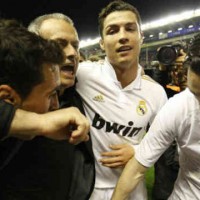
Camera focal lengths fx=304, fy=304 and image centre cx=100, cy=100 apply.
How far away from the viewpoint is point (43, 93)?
0.88 metres

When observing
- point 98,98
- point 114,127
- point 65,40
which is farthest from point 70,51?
point 114,127

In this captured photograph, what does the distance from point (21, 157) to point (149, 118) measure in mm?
809

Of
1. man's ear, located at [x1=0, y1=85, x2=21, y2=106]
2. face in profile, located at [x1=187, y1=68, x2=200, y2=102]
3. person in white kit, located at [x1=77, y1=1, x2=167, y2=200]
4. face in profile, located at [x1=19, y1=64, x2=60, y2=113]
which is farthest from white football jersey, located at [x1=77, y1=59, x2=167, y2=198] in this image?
man's ear, located at [x1=0, y1=85, x2=21, y2=106]

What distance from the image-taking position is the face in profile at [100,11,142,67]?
1607 mm

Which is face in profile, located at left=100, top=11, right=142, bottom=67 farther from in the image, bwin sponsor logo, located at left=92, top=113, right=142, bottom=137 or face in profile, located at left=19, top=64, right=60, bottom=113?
face in profile, located at left=19, top=64, right=60, bottom=113

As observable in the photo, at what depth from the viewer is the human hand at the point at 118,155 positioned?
59.3 inches

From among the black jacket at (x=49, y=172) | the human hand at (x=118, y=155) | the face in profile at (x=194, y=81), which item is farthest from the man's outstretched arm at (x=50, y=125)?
the human hand at (x=118, y=155)

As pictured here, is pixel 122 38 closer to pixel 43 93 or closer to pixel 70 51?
pixel 70 51

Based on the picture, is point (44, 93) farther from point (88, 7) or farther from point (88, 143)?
point (88, 7)

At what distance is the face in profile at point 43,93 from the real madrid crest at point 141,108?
2.45ft

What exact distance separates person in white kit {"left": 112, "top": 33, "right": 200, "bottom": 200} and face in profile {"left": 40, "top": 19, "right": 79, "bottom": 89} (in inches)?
18.1

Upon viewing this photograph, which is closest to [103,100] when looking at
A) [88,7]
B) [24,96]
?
[24,96]

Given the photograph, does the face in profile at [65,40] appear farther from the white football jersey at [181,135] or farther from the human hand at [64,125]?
the human hand at [64,125]

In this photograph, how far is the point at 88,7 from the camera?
20.0m
